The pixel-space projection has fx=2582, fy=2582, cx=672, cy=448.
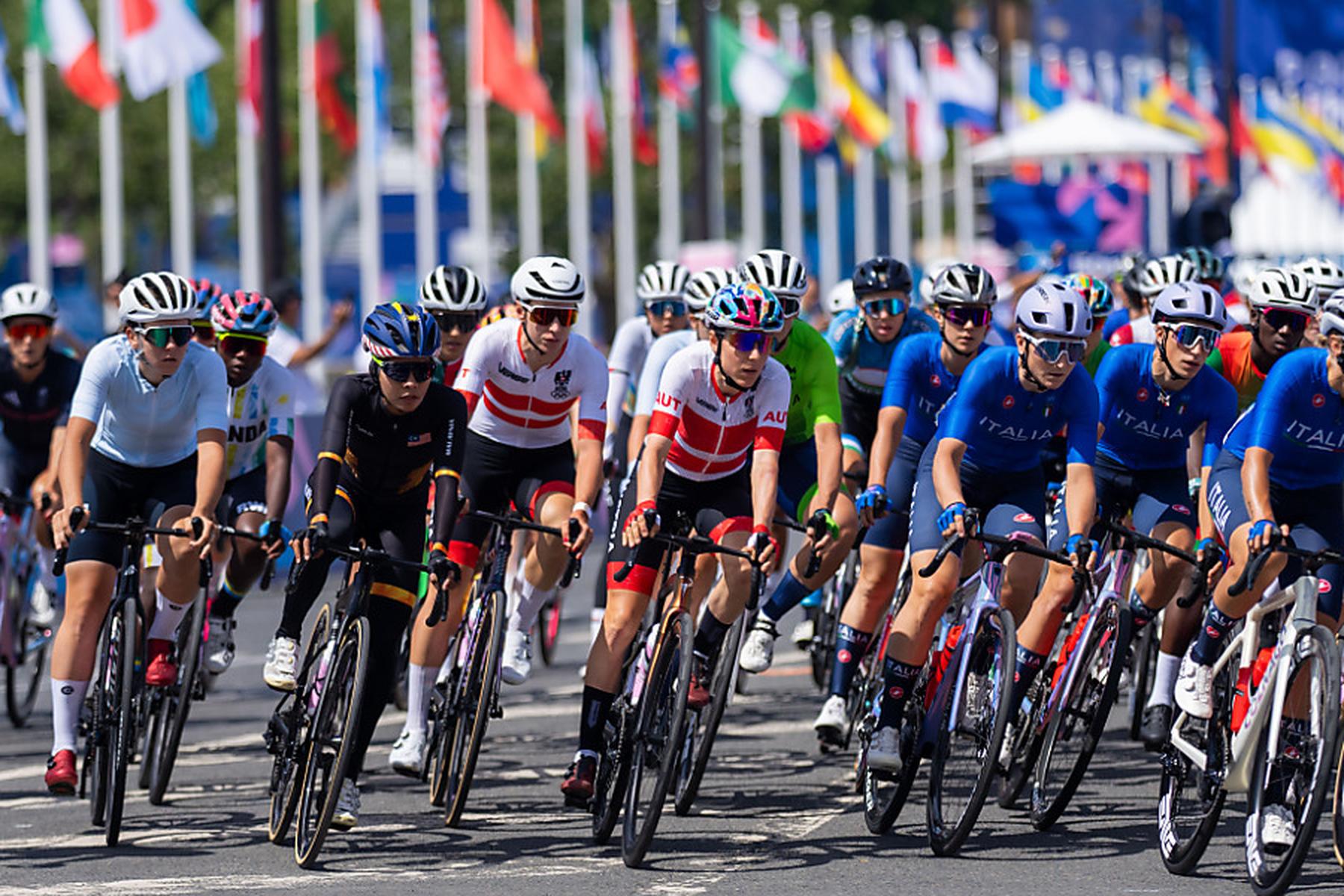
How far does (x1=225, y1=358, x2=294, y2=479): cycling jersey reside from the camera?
10.8 metres

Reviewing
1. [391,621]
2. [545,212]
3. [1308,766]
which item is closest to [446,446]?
[391,621]

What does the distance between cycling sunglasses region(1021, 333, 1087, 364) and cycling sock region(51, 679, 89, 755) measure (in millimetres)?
3585

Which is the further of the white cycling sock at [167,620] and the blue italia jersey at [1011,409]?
the white cycling sock at [167,620]

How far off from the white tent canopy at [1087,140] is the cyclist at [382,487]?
22.4 metres

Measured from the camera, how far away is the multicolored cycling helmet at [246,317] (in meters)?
10.6

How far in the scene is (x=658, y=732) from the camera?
8.59 m

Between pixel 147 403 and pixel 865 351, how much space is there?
370 centimetres

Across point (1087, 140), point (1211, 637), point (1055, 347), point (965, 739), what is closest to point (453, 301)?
point (1055, 347)

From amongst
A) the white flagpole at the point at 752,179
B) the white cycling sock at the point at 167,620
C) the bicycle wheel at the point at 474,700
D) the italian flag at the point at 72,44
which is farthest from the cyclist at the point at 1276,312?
the white flagpole at the point at 752,179

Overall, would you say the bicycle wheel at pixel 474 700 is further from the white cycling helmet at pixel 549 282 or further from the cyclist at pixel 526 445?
the white cycling helmet at pixel 549 282

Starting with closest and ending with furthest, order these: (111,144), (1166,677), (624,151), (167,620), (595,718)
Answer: (595,718), (167,620), (1166,677), (111,144), (624,151)

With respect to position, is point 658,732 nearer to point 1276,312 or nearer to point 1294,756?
point 1294,756

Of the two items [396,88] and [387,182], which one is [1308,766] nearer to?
[396,88]

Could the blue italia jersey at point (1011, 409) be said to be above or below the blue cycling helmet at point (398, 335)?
below
